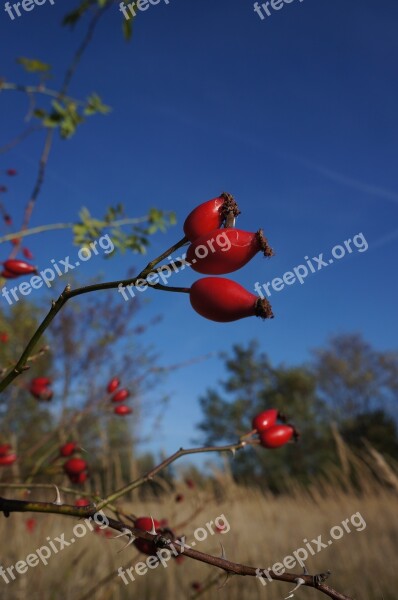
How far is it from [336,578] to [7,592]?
2.28m

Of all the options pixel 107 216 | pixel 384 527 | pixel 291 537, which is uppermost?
pixel 107 216

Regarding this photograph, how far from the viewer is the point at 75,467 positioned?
4.76 ft

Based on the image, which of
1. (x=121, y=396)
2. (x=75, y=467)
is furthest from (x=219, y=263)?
(x=121, y=396)

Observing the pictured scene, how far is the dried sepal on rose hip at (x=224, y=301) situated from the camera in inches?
27.1

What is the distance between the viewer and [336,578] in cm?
349

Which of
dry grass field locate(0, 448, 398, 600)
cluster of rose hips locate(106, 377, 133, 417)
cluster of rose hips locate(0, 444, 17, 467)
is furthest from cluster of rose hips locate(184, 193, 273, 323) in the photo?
dry grass field locate(0, 448, 398, 600)

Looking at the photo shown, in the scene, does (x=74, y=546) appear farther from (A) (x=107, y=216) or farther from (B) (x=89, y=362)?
(B) (x=89, y=362)

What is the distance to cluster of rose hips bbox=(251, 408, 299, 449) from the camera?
4.11 feet

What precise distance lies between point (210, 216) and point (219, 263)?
0.09 meters

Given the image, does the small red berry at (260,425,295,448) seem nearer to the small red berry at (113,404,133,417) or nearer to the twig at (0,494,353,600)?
the twig at (0,494,353,600)

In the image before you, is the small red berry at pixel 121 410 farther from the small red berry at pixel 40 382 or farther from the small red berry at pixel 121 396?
the small red berry at pixel 40 382

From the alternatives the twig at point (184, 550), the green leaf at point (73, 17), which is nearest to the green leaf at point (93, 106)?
the green leaf at point (73, 17)

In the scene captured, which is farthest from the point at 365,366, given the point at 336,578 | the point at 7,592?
the point at 7,592

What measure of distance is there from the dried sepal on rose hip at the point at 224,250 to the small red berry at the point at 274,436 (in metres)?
0.67
